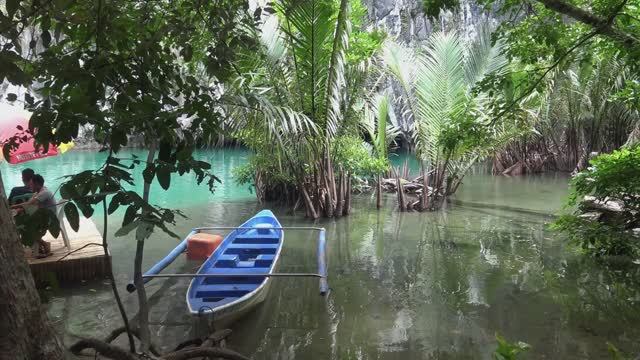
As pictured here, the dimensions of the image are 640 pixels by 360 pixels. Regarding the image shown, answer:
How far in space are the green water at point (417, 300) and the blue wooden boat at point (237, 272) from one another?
0.27 meters

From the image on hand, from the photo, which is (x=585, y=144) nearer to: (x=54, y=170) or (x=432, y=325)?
(x=432, y=325)

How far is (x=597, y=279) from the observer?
19.0ft

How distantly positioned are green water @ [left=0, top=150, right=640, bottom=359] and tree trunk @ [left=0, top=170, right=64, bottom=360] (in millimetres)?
1884

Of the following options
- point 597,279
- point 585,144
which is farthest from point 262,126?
point 585,144

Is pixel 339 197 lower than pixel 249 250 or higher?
higher

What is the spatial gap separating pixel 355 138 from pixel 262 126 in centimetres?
296

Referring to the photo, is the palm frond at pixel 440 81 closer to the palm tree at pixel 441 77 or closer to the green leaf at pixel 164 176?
the palm tree at pixel 441 77

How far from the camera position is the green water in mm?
4219

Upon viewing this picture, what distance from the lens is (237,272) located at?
5.11m

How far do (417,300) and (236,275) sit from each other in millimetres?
1949

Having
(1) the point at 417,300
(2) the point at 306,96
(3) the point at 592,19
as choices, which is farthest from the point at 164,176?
(2) the point at 306,96

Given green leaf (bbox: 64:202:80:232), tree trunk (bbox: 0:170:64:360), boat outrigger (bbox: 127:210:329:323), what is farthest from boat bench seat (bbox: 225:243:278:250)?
tree trunk (bbox: 0:170:64:360)

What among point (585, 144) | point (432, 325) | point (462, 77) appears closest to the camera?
point (432, 325)

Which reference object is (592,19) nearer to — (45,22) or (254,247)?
(45,22)
